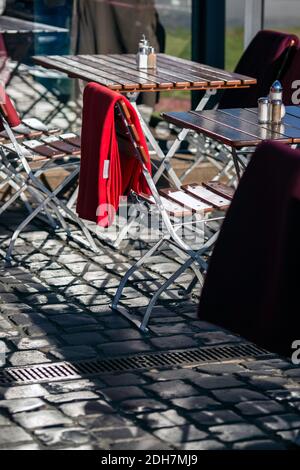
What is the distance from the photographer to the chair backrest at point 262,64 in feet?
29.3

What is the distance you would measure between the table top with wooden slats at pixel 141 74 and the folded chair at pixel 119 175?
3.30 feet

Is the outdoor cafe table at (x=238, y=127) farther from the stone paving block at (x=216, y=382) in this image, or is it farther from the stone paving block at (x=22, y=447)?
the stone paving block at (x=22, y=447)

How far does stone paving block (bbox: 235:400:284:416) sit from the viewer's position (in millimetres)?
5719

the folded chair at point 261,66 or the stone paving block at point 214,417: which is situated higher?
the folded chair at point 261,66

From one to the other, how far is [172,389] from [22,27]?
4666mm

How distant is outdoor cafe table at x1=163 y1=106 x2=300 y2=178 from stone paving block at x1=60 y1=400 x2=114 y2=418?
170 centimetres

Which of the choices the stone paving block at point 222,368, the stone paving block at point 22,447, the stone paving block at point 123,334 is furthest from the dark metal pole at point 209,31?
the stone paving block at point 22,447

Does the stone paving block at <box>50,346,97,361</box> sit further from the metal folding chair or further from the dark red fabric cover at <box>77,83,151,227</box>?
the dark red fabric cover at <box>77,83,151,227</box>

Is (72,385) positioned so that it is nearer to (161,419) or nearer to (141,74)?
(161,419)

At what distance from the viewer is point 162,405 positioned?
19.1ft

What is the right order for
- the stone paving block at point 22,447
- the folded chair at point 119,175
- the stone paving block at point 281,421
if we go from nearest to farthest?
the stone paving block at point 22,447 → the stone paving block at point 281,421 → the folded chair at point 119,175

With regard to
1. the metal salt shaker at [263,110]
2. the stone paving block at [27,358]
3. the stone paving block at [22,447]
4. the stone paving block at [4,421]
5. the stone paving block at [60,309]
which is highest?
the metal salt shaker at [263,110]

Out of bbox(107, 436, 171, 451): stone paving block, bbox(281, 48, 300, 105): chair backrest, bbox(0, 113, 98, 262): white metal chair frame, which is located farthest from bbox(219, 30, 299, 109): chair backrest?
bbox(107, 436, 171, 451): stone paving block

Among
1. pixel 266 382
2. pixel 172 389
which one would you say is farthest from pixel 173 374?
pixel 266 382
